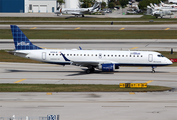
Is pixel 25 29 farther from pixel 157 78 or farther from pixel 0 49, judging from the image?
pixel 157 78

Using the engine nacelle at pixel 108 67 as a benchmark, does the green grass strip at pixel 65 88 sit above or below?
below

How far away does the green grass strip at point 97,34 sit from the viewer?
84.1 m

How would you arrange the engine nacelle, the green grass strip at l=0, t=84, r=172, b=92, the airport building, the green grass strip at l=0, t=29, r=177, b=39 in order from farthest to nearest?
the airport building < the green grass strip at l=0, t=29, r=177, b=39 < the engine nacelle < the green grass strip at l=0, t=84, r=172, b=92

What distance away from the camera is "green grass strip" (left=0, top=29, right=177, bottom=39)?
84062 mm

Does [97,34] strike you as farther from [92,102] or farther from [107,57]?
[92,102]

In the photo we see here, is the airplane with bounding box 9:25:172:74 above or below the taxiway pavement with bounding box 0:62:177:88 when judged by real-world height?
above

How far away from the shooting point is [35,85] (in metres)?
33.8

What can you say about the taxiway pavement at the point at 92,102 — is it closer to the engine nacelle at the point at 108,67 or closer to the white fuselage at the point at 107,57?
the engine nacelle at the point at 108,67

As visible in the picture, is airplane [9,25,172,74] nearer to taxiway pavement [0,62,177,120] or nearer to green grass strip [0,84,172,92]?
taxiway pavement [0,62,177,120]

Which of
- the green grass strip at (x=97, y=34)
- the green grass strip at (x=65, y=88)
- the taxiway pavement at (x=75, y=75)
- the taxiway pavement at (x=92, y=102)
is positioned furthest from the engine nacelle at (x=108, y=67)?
the green grass strip at (x=97, y=34)

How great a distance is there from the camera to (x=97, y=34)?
8956cm

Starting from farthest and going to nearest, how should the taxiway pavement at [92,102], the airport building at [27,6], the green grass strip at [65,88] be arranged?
the airport building at [27,6] < the green grass strip at [65,88] < the taxiway pavement at [92,102]

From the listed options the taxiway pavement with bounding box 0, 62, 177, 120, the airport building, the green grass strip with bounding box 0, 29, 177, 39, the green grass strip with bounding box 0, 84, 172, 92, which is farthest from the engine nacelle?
the airport building

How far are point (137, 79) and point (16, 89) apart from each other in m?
16.7
